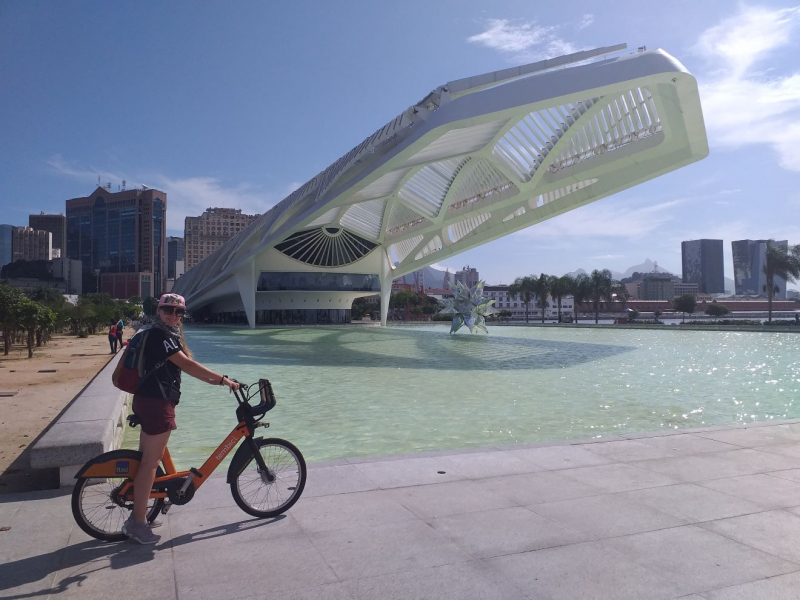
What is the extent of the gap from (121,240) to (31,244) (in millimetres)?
28511

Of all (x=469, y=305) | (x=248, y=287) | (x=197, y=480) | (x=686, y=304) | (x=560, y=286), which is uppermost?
(x=560, y=286)

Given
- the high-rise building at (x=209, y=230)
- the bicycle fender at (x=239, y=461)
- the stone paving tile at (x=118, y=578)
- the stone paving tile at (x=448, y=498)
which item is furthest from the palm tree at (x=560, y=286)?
the high-rise building at (x=209, y=230)

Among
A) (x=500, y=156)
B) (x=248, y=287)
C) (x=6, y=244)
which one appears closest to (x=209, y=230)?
(x=6, y=244)

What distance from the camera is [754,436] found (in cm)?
671

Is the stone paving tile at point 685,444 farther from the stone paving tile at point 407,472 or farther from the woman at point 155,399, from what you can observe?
the woman at point 155,399

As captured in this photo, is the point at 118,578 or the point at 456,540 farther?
Answer: the point at 456,540

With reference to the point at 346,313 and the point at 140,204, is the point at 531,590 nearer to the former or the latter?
the point at 346,313

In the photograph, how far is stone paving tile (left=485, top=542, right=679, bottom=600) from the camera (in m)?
3.04

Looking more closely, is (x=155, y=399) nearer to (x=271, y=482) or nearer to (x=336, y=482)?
(x=271, y=482)

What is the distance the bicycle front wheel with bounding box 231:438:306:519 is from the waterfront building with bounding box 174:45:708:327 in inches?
729

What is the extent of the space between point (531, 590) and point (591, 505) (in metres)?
1.45

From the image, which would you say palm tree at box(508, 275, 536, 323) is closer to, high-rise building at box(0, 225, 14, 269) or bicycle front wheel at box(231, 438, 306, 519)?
bicycle front wheel at box(231, 438, 306, 519)

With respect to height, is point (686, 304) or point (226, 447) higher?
point (686, 304)

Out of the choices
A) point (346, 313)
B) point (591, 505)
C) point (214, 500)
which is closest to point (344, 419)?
point (214, 500)
